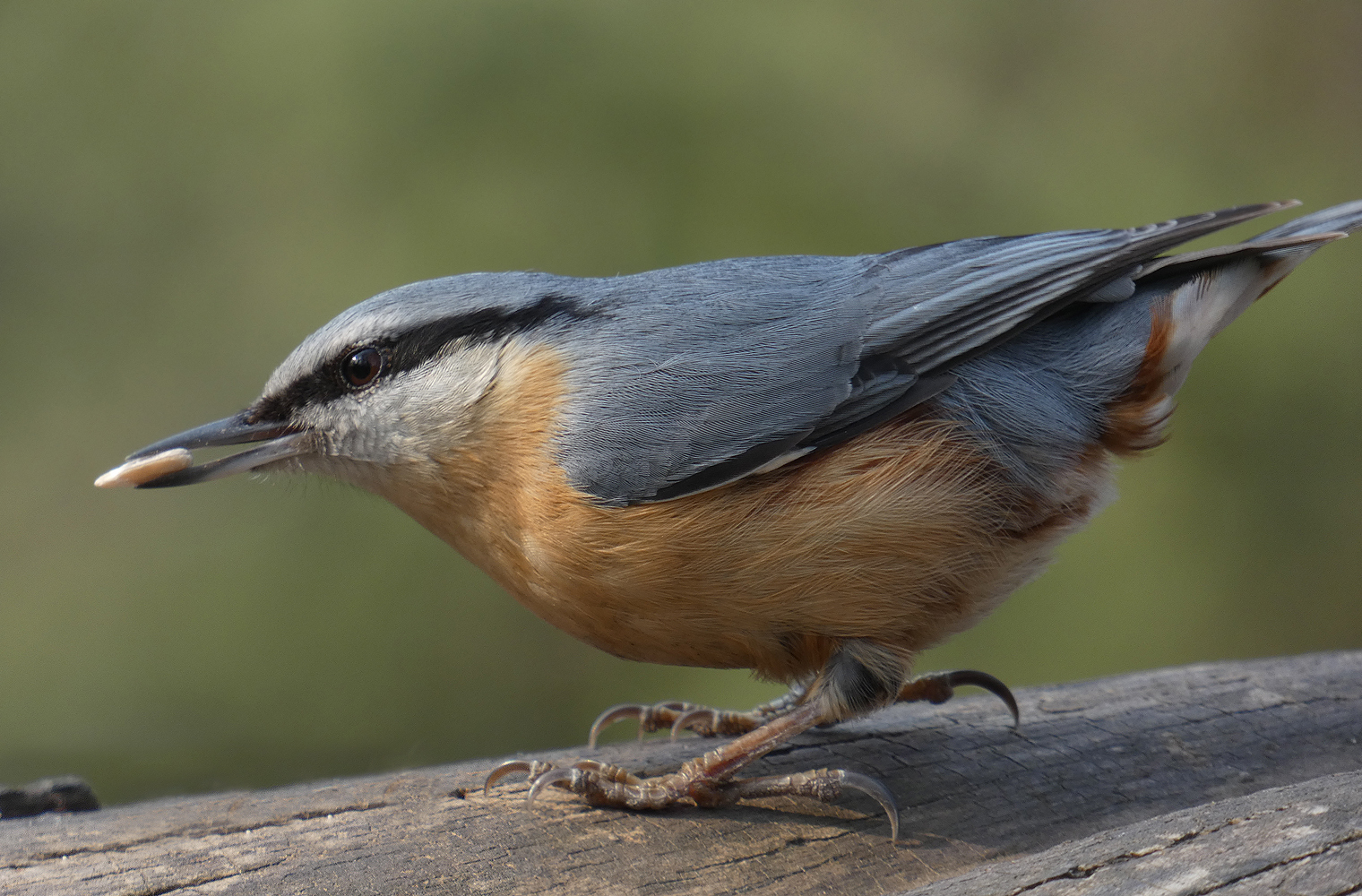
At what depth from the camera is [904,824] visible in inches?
78.9

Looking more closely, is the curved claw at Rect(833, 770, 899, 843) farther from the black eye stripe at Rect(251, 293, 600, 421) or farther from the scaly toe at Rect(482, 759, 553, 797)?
the black eye stripe at Rect(251, 293, 600, 421)

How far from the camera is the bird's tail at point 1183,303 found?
235 centimetres

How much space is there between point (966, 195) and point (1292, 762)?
251 centimetres

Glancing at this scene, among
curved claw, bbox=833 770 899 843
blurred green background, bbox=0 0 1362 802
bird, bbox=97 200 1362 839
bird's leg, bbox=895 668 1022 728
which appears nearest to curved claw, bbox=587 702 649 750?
bird, bbox=97 200 1362 839

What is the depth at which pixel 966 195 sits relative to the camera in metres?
4.11

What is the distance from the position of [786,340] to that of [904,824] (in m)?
0.98

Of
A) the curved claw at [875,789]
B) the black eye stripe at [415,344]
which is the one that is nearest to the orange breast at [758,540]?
the black eye stripe at [415,344]

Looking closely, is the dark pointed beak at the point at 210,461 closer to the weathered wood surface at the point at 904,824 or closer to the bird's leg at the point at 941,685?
the weathered wood surface at the point at 904,824

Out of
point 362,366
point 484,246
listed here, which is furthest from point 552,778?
point 484,246

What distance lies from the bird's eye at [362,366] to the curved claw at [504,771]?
34.0 inches

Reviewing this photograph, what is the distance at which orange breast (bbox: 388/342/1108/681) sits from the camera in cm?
202

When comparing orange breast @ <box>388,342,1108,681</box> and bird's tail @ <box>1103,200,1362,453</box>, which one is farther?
bird's tail @ <box>1103,200,1362,453</box>

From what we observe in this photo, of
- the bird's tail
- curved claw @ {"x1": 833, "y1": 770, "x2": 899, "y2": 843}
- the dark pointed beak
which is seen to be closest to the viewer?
curved claw @ {"x1": 833, "y1": 770, "x2": 899, "y2": 843}

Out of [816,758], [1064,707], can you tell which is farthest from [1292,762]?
[816,758]
